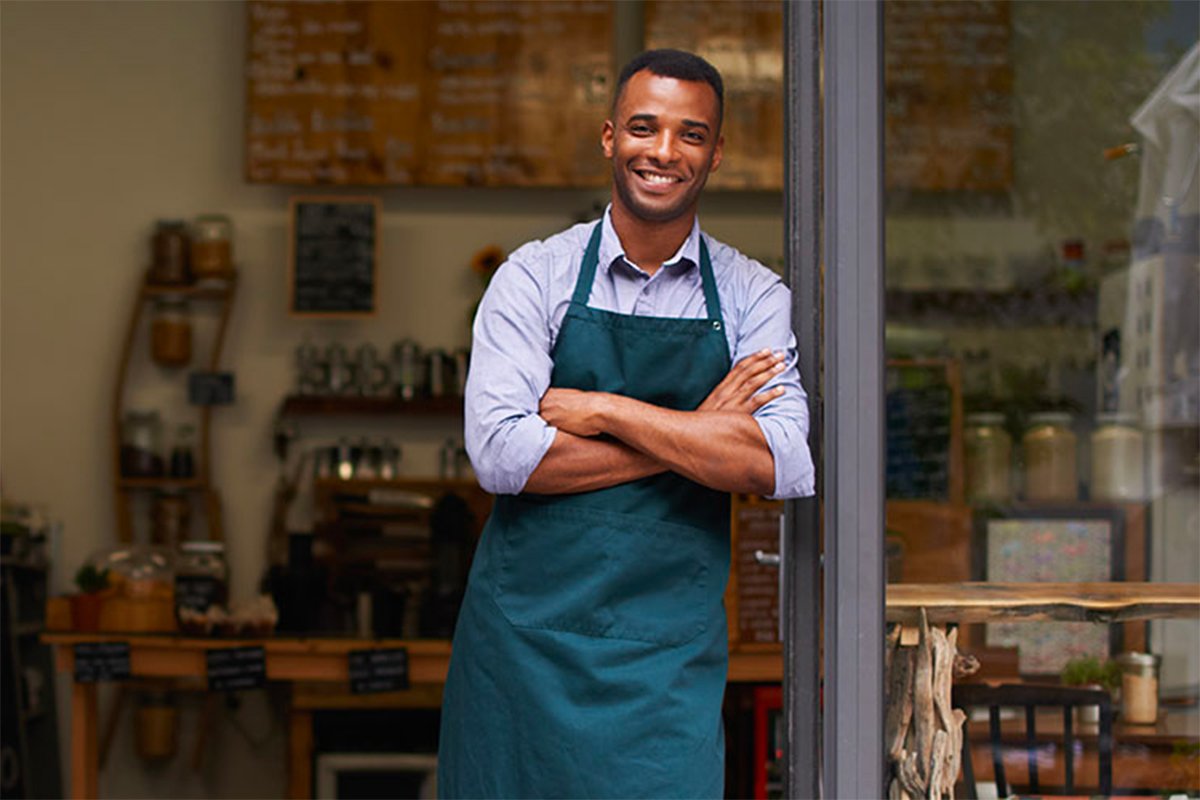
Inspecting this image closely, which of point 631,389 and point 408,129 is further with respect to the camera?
point 408,129

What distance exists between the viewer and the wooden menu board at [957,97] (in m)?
3.62

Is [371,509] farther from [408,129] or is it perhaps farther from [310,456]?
[408,129]

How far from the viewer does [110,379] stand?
6.21 metres

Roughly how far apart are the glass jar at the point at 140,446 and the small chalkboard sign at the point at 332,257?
2.42ft

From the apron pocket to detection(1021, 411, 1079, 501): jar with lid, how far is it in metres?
1.56

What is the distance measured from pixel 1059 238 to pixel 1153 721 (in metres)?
1.94

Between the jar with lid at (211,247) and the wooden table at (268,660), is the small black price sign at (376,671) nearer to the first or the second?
the wooden table at (268,660)

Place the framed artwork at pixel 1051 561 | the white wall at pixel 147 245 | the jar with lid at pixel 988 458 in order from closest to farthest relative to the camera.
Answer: the framed artwork at pixel 1051 561, the jar with lid at pixel 988 458, the white wall at pixel 147 245

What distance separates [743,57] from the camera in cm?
580

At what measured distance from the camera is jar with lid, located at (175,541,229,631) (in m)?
4.82

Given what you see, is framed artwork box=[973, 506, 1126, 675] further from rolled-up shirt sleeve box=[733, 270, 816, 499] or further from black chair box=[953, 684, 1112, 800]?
rolled-up shirt sleeve box=[733, 270, 816, 499]

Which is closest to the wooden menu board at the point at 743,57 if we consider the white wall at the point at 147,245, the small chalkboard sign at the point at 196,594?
the white wall at the point at 147,245

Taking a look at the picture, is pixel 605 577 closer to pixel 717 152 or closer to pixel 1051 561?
pixel 717 152

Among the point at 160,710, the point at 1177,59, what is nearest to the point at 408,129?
the point at 160,710
